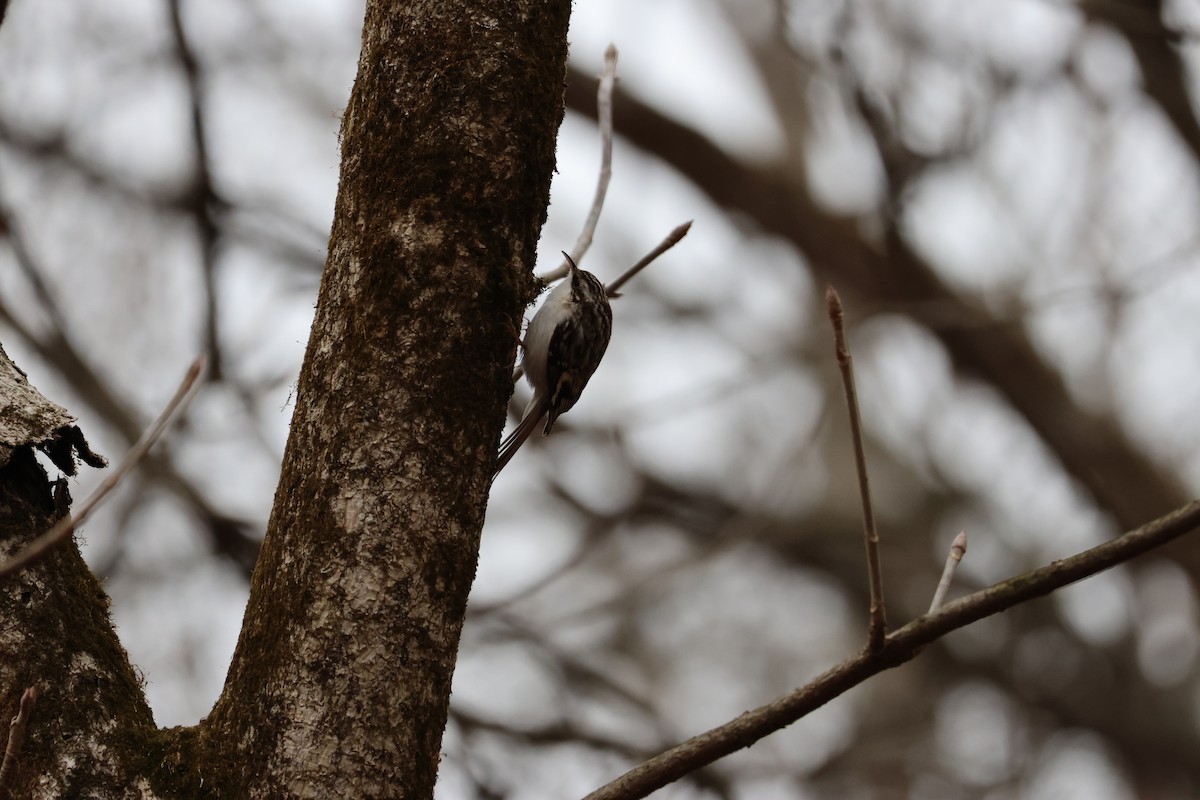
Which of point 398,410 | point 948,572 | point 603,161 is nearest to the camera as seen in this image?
point 398,410

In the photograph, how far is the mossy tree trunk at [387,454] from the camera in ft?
5.22

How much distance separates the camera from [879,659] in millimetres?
1655

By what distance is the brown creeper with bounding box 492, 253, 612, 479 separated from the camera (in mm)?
4602

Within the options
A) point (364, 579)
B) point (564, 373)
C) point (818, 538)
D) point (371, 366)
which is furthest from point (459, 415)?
point (818, 538)

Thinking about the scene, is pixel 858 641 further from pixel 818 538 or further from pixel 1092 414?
pixel 1092 414

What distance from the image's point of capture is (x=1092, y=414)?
8.78 m

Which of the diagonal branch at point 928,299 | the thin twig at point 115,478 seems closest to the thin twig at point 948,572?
the thin twig at point 115,478

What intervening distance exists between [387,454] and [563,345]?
296cm

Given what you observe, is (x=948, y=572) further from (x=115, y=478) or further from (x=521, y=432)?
(x=521, y=432)

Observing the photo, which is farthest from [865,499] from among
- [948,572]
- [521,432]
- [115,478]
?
[521,432]

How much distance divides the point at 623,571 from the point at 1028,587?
7904mm

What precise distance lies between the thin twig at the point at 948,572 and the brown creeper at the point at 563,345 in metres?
2.48

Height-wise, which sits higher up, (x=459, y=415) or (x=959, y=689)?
(x=959, y=689)

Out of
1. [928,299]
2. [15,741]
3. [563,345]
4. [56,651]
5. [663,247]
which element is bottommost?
[15,741]
